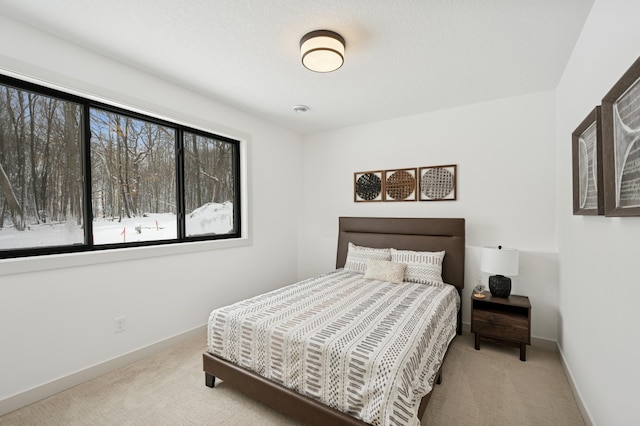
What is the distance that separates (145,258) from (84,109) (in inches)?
53.2

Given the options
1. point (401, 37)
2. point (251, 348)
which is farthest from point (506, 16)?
point (251, 348)

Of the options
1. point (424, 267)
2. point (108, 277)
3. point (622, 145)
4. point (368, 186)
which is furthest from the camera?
point (368, 186)

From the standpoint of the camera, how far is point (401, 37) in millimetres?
2064

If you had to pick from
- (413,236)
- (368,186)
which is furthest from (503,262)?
(368,186)

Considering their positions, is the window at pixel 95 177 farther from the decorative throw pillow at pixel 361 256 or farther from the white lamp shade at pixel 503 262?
the white lamp shade at pixel 503 262

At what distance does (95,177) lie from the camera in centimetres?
243

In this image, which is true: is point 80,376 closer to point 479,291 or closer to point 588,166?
point 479,291

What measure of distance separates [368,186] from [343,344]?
267 cm

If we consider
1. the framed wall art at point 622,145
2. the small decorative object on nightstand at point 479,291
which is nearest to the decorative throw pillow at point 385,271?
the small decorative object on nightstand at point 479,291

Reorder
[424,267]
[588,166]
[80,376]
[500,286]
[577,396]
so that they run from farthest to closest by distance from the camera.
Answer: [424,267]
[500,286]
[80,376]
[577,396]
[588,166]

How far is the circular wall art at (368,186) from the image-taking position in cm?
394

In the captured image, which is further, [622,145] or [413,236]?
[413,236]

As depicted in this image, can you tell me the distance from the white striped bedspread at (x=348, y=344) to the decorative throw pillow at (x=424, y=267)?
394 millimetres

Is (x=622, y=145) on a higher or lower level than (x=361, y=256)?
higher
